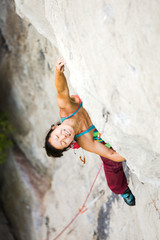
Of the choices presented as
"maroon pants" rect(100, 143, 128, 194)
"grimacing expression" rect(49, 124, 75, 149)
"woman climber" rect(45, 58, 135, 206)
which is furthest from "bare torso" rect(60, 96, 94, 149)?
"maroon pants" rect(100, 143, 128, 194)

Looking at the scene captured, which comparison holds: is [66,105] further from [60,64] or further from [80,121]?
[60,64]

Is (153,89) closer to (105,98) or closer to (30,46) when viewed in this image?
(105,98)

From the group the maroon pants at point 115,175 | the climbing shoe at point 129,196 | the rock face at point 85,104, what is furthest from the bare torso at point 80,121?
the climbing shoe at point 129,196

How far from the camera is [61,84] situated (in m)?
1.81

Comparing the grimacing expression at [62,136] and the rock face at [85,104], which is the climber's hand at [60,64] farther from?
the grimacing expression at [62,136]

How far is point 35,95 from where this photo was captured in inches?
170

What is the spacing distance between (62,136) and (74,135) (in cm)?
12

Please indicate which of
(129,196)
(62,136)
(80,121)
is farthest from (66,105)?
(129,196)

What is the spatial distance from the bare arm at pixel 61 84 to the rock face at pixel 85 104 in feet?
0.52

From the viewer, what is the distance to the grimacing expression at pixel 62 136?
5.77 feet

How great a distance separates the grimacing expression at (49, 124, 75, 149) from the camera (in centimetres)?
176

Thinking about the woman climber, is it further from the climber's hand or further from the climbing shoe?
the climbing shoe

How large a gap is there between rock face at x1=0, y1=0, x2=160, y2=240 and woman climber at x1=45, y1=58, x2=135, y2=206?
209 millimetres

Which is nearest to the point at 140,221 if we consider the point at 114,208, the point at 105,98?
the point at 114,208
